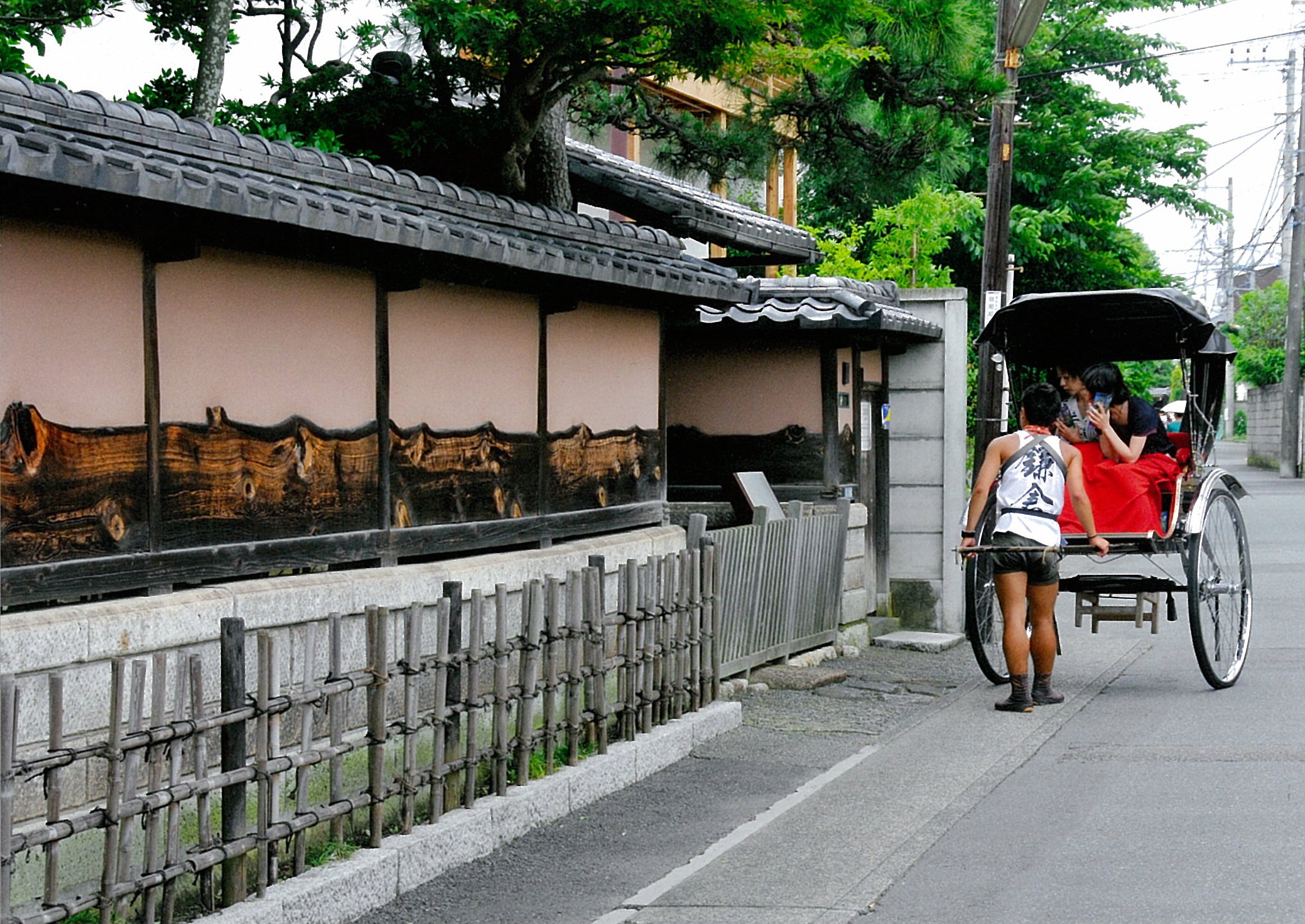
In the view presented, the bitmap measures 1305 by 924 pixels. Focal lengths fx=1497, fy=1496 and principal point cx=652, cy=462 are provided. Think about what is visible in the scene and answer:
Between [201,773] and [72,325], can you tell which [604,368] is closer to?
[72,325]

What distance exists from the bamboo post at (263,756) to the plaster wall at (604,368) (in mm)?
3867

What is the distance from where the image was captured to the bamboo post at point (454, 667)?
21.9 ft

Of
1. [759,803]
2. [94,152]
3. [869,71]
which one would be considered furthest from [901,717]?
[869,71]

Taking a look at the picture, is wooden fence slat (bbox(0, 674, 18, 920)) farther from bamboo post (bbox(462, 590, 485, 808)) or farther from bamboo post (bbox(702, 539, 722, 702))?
bamboo post (bbox(702, 539, 722, 702))

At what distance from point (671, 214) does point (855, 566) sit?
3.69 m

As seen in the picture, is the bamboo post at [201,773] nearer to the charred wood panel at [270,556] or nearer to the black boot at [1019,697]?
the charred wood panel at [270,556]

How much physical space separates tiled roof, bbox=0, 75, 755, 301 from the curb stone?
8.17 feet

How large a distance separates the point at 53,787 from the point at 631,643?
13.4 feet

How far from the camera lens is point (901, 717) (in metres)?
10.2

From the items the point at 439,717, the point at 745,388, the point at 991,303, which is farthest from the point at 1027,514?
the point at 991,303

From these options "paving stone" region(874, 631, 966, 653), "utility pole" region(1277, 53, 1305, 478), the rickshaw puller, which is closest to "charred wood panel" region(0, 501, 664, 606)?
the rickshaw puller

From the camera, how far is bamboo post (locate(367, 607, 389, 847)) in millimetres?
6090

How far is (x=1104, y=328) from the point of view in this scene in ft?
40.0

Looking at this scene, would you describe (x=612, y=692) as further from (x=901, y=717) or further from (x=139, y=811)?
(x=139, y=811)
